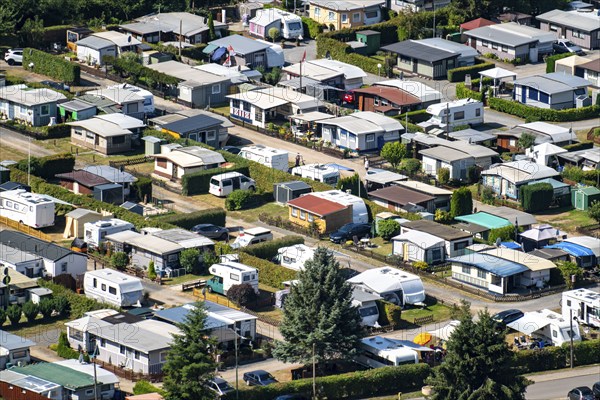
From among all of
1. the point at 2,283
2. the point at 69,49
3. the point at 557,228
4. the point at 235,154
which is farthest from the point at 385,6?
the point at 2,283

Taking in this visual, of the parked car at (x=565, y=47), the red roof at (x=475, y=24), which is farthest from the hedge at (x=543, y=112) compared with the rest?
the red roof at (x=475, y=24)

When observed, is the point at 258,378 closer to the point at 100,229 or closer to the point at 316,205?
the point at 100,229

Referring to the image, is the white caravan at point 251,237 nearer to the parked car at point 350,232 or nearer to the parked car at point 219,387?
the parked car at point 350,232

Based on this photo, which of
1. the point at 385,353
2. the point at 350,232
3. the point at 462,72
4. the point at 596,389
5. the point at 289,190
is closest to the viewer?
the point at 596,389

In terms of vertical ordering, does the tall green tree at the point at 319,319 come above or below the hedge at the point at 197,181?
above

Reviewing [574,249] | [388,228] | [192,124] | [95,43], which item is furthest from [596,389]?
[95,43]

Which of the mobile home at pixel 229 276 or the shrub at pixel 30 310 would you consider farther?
the mobile home at pixel 229 276

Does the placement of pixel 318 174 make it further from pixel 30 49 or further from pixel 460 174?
pixel 30 49
